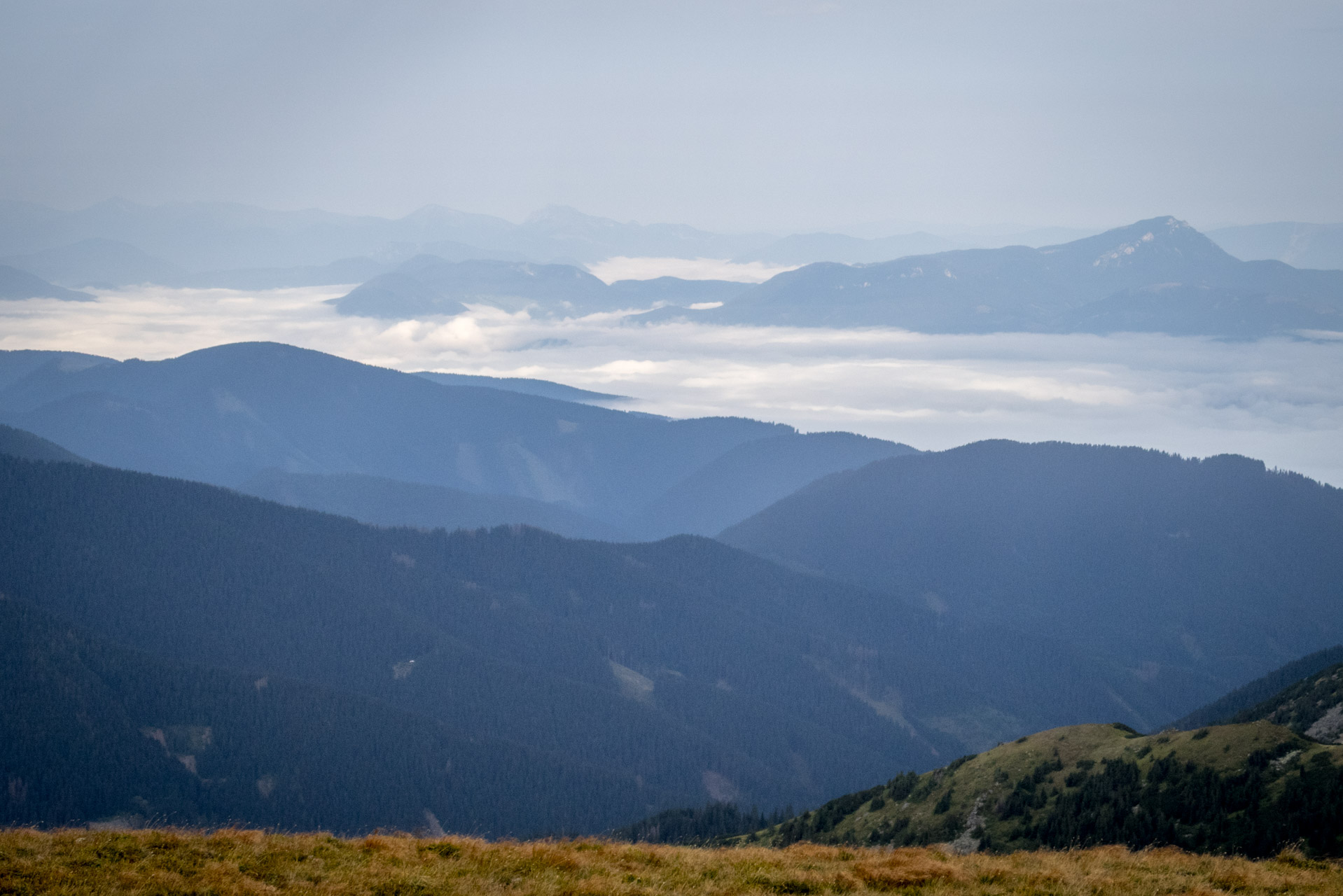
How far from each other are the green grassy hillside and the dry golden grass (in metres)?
13.0

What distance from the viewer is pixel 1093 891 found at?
39812 mm

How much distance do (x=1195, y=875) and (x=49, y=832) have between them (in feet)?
146

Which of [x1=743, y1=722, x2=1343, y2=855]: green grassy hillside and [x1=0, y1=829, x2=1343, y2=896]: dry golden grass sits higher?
[x1=0, y1=829, x2=1343, y2=896]: dry golden grass

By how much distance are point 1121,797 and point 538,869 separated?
47.8 metres

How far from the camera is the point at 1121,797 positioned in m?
71.3

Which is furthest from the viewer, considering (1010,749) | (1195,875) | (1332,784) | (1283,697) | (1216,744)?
(1283,697)

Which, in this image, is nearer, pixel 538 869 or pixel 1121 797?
pixel 538 869

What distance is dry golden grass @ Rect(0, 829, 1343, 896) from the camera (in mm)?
35312

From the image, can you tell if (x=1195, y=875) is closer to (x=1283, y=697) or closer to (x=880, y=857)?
(x=880, y=857)

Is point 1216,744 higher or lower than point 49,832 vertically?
lower

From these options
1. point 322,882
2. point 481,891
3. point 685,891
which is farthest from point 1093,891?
point 322,882

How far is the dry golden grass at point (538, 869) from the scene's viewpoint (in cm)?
3531

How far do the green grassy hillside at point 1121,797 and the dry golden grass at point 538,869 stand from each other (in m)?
13.0

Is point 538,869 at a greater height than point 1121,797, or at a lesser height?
greater
